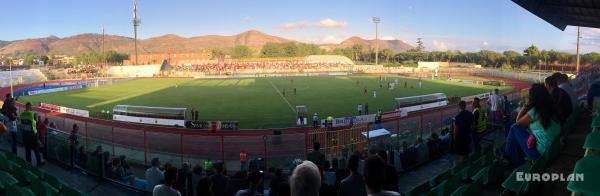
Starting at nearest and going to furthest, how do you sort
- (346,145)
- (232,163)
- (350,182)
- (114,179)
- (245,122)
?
(350,182) → (114,179) → (346,145) → (232,163) → (245,122)

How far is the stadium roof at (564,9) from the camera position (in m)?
15.6

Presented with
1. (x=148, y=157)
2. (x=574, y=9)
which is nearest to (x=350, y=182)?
(x=148, y=157)

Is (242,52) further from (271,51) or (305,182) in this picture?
(305,182)

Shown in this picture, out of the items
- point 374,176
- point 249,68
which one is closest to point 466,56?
point 249,68

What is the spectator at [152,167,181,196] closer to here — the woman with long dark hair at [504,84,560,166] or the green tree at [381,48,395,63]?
the woman with long dark hair at [504,84,560,166]

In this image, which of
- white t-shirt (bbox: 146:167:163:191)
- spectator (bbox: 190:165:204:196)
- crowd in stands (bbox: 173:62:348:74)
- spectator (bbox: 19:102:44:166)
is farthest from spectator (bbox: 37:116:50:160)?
crowd in stands (bbox: 173:62:348:74)

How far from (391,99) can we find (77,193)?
3588 centimetres

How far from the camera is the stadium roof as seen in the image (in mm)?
15555

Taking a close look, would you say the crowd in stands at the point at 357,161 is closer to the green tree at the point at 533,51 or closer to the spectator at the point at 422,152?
the spectator at the point at 422,152

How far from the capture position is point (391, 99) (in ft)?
131

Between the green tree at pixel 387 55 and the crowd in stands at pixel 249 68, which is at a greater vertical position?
the green tree at pixel 387 55

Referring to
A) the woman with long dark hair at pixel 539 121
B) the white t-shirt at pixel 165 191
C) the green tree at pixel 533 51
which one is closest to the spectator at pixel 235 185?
the white t-shirt at pixel 165 191

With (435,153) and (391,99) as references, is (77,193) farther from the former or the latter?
(391,99)

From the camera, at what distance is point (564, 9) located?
17719 mm
